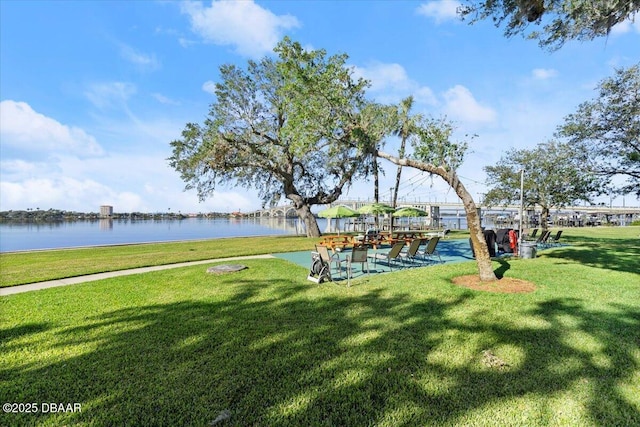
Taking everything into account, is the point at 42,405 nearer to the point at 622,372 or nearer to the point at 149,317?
the point at 149,317

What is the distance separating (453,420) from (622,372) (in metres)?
2.17

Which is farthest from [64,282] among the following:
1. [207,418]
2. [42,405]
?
[207,418]

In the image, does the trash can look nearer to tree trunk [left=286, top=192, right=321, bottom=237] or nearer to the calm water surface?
tree trunk [left=286, top=192, right=321, bottom=237]

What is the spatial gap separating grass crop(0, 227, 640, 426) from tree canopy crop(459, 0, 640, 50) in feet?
17.4

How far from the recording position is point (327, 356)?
3607 millimetres

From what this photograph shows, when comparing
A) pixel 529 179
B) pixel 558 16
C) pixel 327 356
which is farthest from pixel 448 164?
pixel 529 179

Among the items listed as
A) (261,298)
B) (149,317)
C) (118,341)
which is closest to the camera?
(118,341)

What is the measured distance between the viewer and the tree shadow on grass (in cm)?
263

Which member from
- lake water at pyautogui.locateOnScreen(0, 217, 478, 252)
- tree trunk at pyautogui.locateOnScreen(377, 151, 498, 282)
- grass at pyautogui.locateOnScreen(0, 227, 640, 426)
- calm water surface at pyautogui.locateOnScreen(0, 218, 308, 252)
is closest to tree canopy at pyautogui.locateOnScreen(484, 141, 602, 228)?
lake water at pyautogui.locateOnScreen(0, 217, 478, 252)

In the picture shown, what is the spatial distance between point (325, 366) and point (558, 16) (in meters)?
8.50

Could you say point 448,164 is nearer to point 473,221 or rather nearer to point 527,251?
point 473,221

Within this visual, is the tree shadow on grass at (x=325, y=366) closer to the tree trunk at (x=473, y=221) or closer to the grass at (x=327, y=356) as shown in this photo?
the grass at (x=327, y=356)

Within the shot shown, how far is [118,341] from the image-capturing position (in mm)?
4098

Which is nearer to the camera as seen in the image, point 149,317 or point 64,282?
point 149,317
